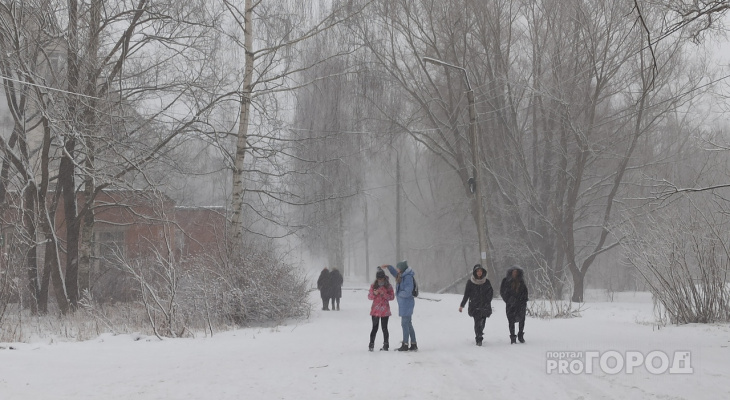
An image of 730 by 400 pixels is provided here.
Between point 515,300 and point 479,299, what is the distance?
0.68m

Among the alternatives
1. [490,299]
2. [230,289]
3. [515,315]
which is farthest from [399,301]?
[230,289]

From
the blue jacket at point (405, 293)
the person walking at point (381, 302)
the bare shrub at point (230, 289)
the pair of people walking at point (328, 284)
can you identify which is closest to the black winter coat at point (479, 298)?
the blue jacket at point (405, 293)

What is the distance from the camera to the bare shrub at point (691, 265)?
12828 mm

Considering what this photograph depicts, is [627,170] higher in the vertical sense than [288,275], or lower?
higher

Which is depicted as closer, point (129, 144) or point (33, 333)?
point (33, 333)

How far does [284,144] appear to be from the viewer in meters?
17.4

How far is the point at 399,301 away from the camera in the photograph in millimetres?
11117

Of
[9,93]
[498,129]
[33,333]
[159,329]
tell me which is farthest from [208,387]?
[498,129]

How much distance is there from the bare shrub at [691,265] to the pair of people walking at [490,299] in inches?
133

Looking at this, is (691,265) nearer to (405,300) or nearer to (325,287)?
(405,300)

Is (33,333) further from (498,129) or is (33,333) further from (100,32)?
(498,129)

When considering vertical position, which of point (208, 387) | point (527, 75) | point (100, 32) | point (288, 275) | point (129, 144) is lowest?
point (208, 387)

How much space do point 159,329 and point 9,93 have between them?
8.40m

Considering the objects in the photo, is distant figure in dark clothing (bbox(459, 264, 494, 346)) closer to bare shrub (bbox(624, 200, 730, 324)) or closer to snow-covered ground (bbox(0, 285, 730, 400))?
snow-covered ground (bbox(0, 285, 730, 400))
